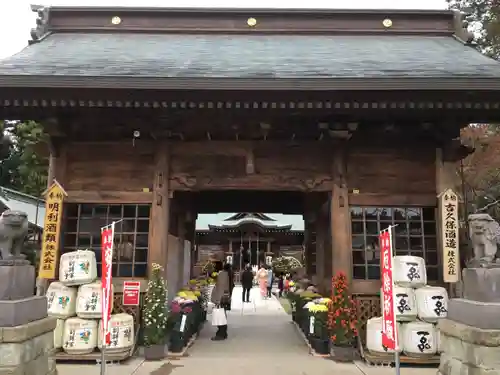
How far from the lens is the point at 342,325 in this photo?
791 centimetres

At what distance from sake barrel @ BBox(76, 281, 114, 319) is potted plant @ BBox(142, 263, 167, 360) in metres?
0.82

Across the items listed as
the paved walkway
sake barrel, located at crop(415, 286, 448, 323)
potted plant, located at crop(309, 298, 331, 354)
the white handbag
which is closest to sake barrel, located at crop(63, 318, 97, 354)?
the paved walkway

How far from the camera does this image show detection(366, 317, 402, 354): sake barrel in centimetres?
772

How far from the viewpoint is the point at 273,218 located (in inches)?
1409

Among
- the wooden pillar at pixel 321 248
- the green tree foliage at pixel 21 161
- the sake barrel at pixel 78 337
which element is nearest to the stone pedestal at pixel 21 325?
the sake barrel at pixel 78 337

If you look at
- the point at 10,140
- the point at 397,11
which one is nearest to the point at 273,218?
the point at 10,140

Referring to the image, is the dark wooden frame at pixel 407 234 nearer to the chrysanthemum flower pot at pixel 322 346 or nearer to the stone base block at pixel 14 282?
the chrysanthemum flower pot at pixel 322 346

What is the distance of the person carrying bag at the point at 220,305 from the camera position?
10.1 metres

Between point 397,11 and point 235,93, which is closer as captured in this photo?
point 235,93

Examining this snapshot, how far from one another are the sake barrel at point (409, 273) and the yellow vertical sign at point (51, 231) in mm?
6470

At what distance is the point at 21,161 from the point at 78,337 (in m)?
27.8

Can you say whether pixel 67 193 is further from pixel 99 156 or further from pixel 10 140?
pixel 10 140

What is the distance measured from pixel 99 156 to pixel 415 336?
7019 millimetres

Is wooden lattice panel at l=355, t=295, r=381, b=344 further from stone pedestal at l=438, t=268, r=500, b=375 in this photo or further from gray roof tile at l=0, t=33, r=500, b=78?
gray roof tile at l=0, t=33, r=500, b=78
